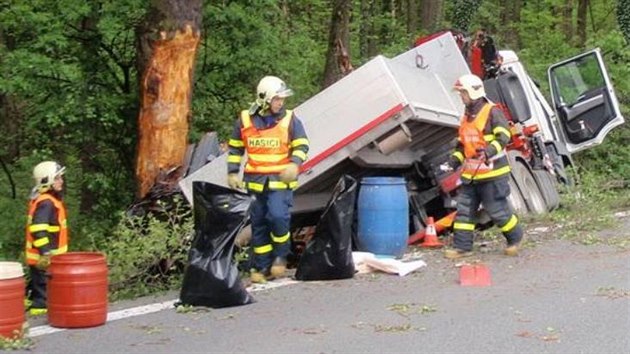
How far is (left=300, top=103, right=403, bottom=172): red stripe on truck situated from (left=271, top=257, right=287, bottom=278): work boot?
113 cm

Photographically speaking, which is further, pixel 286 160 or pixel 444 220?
pixel 444 220

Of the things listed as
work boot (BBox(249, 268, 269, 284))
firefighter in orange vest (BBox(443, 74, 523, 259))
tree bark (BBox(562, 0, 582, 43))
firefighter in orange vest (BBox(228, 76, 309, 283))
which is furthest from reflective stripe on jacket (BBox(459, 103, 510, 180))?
tree bark (BBox(562, 0, 582, 43))

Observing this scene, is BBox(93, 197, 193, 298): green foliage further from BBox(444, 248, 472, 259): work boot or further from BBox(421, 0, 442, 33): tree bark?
BBox(421, 0, 442, 33): tree bark

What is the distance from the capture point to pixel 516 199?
423 inches

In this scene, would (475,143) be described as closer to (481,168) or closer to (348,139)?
(481,168)

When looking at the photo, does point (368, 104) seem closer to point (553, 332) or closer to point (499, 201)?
point (499, 201)

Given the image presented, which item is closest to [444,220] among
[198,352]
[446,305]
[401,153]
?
[401,153]

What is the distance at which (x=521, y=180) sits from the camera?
10805mm

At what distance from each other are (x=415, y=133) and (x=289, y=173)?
91.7 inches

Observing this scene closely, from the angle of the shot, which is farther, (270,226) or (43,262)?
(270,226)

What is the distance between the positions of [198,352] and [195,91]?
6872 millimetres

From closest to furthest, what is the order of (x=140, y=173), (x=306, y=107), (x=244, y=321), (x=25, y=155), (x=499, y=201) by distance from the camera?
1. (x=244, y=321)
2. (x=499, y=201)
3. (x=306, y=107)
4. (x=140, y=173)
5. (x=25, y=155)

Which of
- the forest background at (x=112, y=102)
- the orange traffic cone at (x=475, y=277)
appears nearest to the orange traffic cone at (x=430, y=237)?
the orange traffic cone at (x=475, y=277)

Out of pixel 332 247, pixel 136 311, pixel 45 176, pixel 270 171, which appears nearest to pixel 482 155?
pixel 332 247
